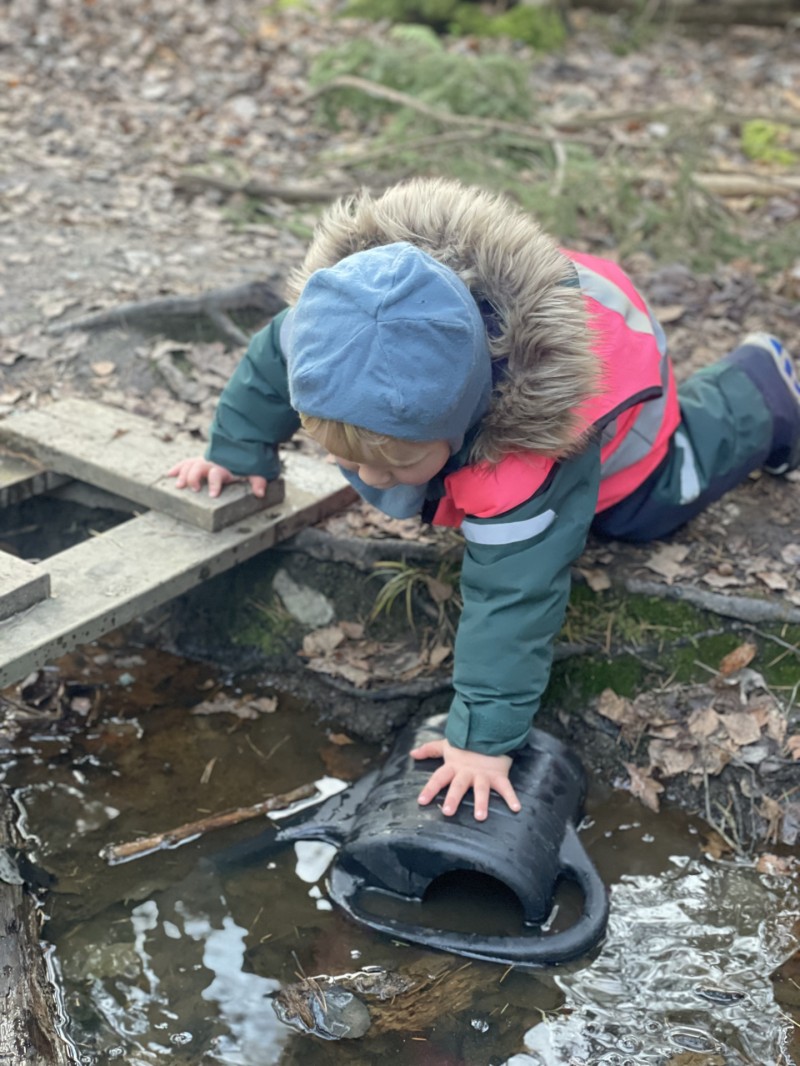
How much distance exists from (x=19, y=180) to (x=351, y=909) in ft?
16.5

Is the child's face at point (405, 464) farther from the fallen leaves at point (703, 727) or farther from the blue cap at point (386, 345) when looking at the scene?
the fallen leaves at point (703, 727)

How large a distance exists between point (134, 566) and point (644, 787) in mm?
1780

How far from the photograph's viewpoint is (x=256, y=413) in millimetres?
3646

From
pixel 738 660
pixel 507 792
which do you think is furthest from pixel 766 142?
pixel 507 792

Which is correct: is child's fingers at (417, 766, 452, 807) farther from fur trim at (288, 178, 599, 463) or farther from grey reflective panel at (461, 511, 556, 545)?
fur trim at (288, 178, 599, 463)

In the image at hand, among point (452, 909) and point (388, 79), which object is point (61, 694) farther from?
point (388, 79)

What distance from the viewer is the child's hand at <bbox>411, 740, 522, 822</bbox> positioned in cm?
312

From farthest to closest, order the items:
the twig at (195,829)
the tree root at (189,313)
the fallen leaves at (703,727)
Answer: the tree root at (189,313)
the fallen leaves at (703,727)
the twig at (195,829)

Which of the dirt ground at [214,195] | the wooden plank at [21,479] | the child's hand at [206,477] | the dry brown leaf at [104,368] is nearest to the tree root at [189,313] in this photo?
the dirt ground at [214,195]

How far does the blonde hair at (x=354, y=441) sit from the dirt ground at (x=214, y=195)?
51.7 inches

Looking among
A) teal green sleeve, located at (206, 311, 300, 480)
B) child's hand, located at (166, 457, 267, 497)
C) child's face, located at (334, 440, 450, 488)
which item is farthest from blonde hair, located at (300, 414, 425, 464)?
child's hand, located at (166, 457, 267, 497)

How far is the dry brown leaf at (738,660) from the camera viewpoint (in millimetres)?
3750

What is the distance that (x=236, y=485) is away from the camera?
12.7 ft

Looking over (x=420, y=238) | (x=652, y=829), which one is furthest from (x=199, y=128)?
(x=652, y=829)
